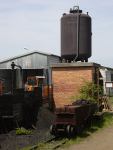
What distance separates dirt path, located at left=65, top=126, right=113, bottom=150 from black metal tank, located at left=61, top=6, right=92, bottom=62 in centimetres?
700

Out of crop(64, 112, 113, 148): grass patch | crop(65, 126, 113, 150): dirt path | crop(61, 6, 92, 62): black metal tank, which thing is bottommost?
crop(65, 126, 113, 150): dirt path

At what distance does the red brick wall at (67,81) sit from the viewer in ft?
73.0

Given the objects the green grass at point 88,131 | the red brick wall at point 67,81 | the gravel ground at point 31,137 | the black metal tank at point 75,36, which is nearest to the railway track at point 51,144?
the green grass at point 88,131

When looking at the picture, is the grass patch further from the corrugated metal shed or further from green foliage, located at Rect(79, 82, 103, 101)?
the corrugated metal shed

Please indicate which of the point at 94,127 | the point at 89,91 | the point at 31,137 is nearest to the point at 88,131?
the point at 94,127

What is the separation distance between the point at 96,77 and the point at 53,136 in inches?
315

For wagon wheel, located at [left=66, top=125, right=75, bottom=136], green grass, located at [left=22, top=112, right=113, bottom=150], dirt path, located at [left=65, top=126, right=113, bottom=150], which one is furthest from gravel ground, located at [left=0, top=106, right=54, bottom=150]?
dirt path, located at [left=65, top=126, right=113, bottom=150]

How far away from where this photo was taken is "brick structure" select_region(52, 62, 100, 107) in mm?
22227

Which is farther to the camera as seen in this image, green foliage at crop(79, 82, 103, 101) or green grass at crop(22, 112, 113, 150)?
green foliage at crop(79, 82, 103, 101)

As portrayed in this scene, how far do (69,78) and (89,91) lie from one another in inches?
65.8

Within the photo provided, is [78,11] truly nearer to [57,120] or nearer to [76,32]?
[76,32]

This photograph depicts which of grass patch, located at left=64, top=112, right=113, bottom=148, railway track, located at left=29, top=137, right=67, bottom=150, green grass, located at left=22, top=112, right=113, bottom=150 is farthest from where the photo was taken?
grass patch, located at left=64, top=112, right=113, bottom=148

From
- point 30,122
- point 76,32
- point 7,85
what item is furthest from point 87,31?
point 30,122

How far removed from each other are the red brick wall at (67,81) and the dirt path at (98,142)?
213 inches
